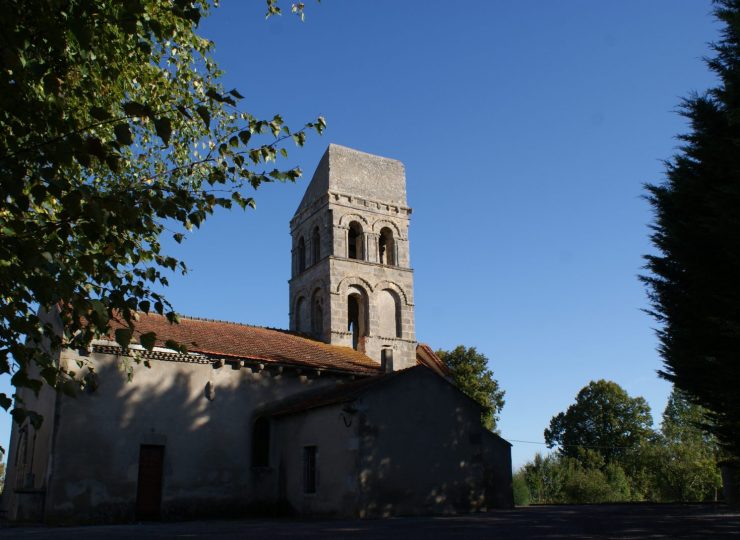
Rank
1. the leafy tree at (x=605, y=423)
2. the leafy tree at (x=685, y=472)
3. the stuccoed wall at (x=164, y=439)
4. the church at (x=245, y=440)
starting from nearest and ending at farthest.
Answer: the stuccoed wall at (x=164, y=439) < the church at (x=245, y=440) < the leafy tree at (x=685, y=472) < the leafy tree at (x=605, y=423)

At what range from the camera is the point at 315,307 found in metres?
27.3

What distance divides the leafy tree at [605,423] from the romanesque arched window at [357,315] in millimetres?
28070

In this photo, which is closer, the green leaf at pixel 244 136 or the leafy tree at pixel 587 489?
the green leaf at pixel 244 136

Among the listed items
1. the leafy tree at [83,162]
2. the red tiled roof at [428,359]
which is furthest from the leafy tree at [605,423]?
the leafy tree at [83,162]

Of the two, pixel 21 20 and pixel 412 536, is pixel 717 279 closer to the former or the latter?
pixel 412 536

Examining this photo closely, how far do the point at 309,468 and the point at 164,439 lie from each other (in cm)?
403

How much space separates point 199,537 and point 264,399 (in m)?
8.76

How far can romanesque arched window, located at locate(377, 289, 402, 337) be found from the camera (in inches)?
1051

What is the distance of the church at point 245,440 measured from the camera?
53.4 feet

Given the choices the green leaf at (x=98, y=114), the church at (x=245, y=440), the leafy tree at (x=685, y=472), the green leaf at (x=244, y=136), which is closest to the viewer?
the green leaf at (x=98, y=114)

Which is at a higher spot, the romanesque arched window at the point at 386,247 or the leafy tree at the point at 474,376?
the romanesque arched window at the point at 386,247

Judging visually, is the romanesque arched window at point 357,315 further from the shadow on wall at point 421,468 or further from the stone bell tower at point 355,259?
the shadow on wall at point 421,468

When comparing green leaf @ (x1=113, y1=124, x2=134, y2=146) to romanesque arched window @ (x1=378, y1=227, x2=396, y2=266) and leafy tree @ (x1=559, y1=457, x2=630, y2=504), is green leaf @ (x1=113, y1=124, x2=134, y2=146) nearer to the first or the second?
romanesque arched window @ (x1=378, y1=227, x2=396, y2=266)

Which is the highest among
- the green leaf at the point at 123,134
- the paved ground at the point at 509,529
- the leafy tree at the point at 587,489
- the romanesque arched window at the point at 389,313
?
the romanesque arched window at the point at 389,313
